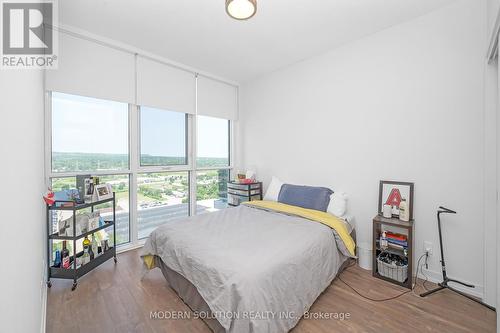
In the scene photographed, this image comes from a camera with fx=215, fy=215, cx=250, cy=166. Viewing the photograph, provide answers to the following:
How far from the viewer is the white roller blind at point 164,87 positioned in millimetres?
3137

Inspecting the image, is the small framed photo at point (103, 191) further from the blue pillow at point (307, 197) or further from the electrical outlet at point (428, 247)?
the electrical outlet at point (428, 247)

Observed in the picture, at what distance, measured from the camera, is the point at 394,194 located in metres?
2.50

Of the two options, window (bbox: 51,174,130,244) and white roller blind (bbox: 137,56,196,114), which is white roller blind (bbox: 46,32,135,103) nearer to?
white roller blind (bbox: 137,56,196,114)

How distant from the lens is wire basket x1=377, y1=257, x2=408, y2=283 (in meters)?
2.25

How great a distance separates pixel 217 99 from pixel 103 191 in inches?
97.9

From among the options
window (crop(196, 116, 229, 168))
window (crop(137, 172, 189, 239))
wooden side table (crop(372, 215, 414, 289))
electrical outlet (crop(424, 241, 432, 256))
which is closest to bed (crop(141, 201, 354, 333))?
wooden side table (crop(372, 215, 414, 289))

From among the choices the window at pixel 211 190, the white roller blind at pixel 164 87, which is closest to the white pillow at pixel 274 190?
the window at pixel 211 190

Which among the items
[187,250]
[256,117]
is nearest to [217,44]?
[256,117]

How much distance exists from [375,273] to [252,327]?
5.89ft

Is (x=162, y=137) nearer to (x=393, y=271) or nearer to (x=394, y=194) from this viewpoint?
(x=394, y=194)

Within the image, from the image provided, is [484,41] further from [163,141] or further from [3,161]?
[163,141]

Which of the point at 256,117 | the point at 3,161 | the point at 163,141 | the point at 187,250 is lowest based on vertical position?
the point at 187,250

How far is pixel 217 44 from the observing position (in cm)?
296

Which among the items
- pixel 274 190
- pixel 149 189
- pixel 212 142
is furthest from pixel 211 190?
pixel 274 190
